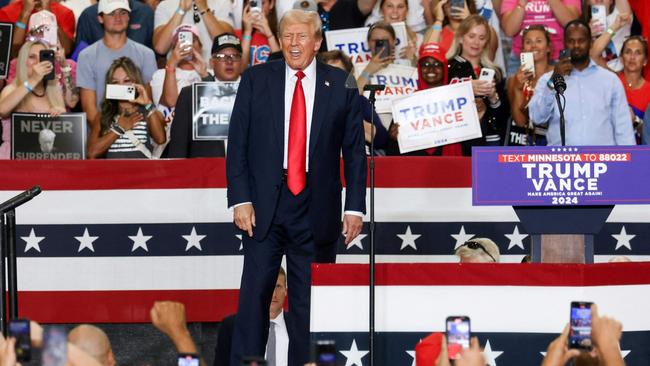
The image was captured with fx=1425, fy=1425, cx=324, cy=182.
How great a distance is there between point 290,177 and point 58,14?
5114mm

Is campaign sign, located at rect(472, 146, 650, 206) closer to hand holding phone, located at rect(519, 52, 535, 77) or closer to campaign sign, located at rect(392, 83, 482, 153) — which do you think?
campaign sign, located at rect(392, 83, 482, 153)

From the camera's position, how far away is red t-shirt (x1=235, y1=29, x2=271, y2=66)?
37.6ft

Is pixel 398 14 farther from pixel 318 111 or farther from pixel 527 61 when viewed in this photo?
pixel 318 111

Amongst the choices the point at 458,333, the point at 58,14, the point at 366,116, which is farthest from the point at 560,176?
the point at 58,14

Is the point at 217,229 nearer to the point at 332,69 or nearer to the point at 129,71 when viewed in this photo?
the point at 129,71

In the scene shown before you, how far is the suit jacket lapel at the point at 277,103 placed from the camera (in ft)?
24.5

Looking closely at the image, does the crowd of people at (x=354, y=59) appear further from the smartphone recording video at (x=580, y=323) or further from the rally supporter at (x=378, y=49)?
the smartphone recording video at (x=580, y=323)

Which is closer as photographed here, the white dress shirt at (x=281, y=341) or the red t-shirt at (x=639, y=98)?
the white dress shirt at (x=281, y=341)

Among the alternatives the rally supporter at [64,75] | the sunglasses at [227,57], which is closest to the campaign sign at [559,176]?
the sunglasses at [227,57]

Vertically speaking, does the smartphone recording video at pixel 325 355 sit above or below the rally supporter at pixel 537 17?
below

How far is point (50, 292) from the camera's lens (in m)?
9.87

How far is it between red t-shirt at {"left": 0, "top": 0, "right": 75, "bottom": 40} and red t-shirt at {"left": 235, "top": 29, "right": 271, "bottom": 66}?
159 centimetres

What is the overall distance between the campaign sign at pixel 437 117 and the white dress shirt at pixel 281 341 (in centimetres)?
247

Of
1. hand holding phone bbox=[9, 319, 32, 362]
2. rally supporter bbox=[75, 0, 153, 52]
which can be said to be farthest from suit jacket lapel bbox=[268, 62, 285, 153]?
rally supporter bbox=[75, 0, 153, 52]
